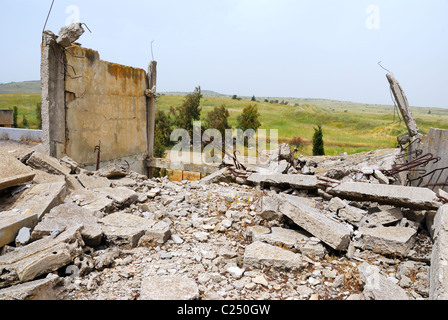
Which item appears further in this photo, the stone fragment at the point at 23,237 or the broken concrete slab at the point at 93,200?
the broken concrete slab at the point at 93,200

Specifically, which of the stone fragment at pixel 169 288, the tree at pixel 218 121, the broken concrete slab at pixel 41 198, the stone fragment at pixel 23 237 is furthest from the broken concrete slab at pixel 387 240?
the tree at pixel 218 121

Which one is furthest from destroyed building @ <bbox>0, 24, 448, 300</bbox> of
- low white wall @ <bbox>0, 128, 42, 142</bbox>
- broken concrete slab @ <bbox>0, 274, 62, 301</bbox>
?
low white wall @ <bbox>0, 128, 42, 142</bbox>

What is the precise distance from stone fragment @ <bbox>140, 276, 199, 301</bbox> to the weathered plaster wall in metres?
4.77

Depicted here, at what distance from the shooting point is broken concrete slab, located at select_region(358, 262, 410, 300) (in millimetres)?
2635

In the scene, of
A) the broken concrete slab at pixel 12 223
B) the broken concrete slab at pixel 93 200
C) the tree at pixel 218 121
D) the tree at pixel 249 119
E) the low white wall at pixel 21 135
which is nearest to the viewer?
the broken concrete slab at pixel 12 223

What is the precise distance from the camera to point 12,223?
11.0 feet

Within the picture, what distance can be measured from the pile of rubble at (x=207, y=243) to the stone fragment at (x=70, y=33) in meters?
2.27

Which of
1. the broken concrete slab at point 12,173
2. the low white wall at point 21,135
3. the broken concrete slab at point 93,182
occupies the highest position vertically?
the low white wall at point 21,135

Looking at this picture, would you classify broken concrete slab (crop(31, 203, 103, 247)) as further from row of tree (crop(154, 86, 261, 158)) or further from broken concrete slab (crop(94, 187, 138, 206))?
row of tree (crop(154, 86, 261, 158))

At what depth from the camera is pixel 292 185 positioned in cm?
568

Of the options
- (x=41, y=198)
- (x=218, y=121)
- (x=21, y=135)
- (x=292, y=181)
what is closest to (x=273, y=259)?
(x=292, y=181)

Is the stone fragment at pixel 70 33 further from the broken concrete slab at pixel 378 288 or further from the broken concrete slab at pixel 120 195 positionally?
the broken concrete slab at pixel 378 288

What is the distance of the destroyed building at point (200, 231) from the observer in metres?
2.92
